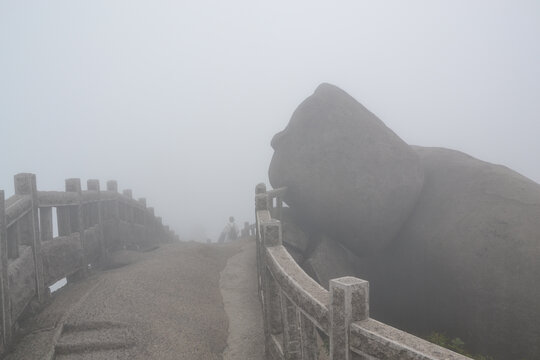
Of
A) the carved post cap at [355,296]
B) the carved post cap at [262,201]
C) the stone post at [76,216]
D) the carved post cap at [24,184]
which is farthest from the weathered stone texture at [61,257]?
the carved post cap at [355,296]

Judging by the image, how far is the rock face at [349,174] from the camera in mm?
9461

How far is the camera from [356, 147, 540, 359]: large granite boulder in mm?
7156

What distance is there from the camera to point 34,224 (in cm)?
618

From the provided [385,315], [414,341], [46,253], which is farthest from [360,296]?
[385,315]

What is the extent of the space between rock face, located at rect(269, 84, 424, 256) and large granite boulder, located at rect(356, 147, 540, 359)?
633mm

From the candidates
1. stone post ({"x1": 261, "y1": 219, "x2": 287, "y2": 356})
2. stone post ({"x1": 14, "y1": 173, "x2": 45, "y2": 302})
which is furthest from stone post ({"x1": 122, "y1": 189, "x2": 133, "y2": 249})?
stone post ({"x1": 261, "y1": 219, "x2": 287, "y2": 356})

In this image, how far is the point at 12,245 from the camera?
552 centimetres

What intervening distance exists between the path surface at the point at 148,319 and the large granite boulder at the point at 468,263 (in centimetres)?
394

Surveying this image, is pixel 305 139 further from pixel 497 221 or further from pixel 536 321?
pixel 536 321

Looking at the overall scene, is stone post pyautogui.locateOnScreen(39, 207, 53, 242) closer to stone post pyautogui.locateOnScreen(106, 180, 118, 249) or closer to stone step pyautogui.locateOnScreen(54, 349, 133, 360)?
stone step pyautogui.locateOnScreen(54, 349, 133, 360)

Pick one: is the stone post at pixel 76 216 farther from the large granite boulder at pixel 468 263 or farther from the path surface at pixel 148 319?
the large granite boulder at pixel 468 263

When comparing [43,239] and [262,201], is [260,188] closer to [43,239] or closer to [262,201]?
[262,201]

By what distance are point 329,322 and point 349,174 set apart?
720 cm

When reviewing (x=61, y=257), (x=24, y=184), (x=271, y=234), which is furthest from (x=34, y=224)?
(x=271, y=234)
